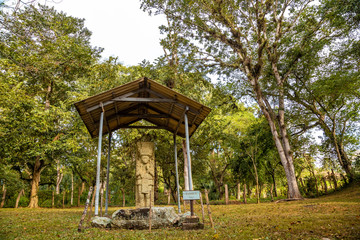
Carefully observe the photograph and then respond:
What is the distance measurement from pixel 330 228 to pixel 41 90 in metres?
20.4

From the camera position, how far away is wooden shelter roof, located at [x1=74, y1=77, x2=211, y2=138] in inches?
296

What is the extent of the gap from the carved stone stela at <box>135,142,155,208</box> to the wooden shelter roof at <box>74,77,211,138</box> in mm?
1265

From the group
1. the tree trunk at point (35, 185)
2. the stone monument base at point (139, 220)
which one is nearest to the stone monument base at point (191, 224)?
the stone monument base at point (139, 220)

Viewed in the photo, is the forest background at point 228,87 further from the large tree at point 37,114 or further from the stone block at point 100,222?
the stone block at point 100,222

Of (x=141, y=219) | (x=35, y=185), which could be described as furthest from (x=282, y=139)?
(x=35, y=185)

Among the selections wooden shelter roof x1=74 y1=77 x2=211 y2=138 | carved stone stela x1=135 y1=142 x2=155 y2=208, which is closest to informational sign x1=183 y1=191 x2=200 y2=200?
wooden shelter roof x1=74 y1=77 x2=211 y2=138

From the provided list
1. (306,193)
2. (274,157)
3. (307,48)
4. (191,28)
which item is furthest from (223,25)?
(306,193)

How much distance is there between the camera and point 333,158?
2062 centimetres

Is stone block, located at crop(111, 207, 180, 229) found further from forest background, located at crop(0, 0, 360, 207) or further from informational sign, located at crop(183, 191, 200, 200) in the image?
forest background, located at crop(0, 0, 360, 207)

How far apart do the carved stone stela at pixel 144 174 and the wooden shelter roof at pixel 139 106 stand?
4.15ft

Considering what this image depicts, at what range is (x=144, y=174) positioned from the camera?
9984 mm

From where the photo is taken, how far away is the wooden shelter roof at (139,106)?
7.53 meters

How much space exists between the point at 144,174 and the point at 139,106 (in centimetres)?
299

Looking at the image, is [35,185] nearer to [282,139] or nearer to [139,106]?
[139,106]
